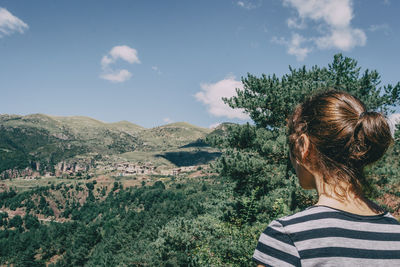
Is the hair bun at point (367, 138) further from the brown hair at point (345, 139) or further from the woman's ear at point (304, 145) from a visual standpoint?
the woman's ear at point (304, 145)

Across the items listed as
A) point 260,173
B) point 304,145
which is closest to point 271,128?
point 260,173

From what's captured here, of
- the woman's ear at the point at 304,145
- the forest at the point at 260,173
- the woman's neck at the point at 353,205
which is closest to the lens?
the woman's neck at the point at 353,205

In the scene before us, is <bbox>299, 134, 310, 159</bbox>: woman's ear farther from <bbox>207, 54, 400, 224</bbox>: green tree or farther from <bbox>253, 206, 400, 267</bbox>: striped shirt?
<bbox>207, 54, 400, 224</bbox>: green tree

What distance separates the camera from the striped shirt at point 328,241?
1.06 meters

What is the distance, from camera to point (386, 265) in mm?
1097

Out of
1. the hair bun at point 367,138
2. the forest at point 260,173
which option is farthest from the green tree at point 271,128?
the hair bun at point 367,138

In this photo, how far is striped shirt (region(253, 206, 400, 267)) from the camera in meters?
1.06

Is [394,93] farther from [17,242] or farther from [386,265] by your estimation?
[17,242]

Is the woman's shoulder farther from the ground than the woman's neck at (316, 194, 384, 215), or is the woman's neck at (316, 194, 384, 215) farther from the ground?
the woman's neck at (316, 194, 384, 215)

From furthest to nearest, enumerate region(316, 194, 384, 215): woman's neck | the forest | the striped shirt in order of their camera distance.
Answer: the forest
region(316, 194, 384, 215): woman's neck
the striped shirt

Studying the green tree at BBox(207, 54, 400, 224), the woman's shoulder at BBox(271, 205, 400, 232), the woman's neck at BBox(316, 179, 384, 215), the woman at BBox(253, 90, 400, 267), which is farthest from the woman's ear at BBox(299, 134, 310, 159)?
the green tree at BBox(207, 54, 400, 224)

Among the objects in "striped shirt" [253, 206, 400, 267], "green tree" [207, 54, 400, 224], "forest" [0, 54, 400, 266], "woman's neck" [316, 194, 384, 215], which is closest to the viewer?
"striped shirt" [253, 206, 400, 267]

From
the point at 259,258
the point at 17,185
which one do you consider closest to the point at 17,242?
the point at 17,185

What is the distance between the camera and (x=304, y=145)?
54.5 inches
